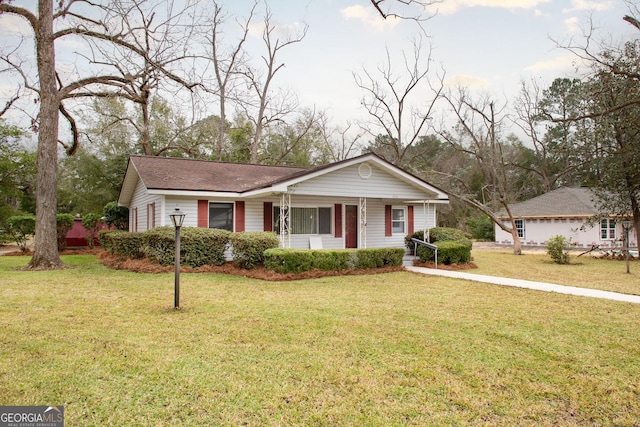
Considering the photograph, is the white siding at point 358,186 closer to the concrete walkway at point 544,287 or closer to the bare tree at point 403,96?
the concrete walkway at point 544,287

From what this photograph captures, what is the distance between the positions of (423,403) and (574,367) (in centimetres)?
204

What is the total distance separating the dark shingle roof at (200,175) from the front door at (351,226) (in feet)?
8.60

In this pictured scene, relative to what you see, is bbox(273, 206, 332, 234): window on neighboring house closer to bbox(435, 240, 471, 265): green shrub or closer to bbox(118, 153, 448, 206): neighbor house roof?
bbox(118, 153, 448, 206): neighbor house roof

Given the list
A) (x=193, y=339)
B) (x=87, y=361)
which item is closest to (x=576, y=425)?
(x=193, y=339)

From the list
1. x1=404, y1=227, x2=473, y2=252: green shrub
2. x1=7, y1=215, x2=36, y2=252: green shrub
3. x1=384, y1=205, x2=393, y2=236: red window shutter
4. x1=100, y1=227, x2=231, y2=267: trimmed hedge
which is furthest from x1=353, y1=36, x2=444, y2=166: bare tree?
x1=7, y1=215, x2=36, y2=252: green shrub

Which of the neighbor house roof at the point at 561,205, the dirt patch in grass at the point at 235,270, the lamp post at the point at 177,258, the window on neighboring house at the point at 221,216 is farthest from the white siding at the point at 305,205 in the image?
the neighbor house roof at the point at 561,205

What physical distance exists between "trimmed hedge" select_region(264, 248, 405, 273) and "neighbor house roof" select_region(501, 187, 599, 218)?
16.0m

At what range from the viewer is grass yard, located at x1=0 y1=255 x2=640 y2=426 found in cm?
336

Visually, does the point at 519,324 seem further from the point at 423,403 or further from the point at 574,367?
the point at 423,403

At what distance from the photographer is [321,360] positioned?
444 centimetres

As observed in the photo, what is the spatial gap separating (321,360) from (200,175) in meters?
12.1

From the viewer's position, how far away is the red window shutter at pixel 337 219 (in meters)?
15.9

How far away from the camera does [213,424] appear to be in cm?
312

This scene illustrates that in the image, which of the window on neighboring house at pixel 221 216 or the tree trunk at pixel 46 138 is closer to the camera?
the tree trunk at pixel 46 138
